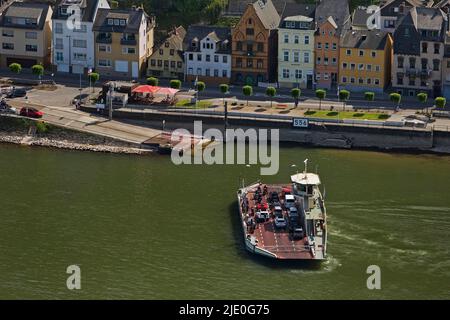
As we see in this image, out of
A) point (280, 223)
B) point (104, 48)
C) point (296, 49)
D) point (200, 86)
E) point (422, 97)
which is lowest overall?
point (280, 223)

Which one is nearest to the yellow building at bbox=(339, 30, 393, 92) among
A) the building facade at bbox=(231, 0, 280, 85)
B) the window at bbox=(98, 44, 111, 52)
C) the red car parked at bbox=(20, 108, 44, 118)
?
the building facade at bbox=(231, 0, 280, 85)

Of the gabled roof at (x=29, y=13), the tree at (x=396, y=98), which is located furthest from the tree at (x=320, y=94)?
the gabled roof at (x=29, y=13)

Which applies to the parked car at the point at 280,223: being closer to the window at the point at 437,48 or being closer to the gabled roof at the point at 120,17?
the window at the point at 437,48

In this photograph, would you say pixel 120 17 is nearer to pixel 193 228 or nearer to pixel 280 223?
pixel 193 228

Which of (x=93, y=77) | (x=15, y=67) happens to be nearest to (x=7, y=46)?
(x=15, y=67)

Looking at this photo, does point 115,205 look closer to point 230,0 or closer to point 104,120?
point 104,120

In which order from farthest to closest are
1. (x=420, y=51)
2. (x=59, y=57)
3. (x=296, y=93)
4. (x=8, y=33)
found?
1. (x=8, y=33)
2. (x=59, y=57)
3. (x=420, y=51)
4. (x=296, y=93)
